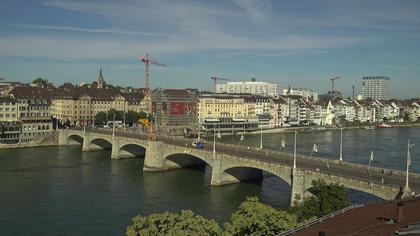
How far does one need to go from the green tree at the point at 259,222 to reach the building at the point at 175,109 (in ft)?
310

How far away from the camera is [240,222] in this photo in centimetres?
2162

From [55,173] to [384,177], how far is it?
37.4 m

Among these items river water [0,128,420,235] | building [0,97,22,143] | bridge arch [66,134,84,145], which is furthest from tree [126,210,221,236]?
building [0,97,22,143]

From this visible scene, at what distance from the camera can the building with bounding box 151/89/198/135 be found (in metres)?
121

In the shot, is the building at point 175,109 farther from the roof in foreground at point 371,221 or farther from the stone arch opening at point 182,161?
the roof in foreground at point 371,221

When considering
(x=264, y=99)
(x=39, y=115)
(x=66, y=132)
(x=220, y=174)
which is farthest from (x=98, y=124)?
(x=220, y=174)

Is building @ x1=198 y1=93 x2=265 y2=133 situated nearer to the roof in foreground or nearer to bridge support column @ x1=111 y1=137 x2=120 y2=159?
bridge support column @ x1=111 y1=137 x2=120 y2=159

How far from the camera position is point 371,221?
59.7 feet

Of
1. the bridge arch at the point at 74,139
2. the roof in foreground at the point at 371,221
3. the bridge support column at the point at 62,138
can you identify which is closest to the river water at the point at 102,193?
the bridge support column at the point at 62,138

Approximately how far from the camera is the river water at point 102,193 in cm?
3862

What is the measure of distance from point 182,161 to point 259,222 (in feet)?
141

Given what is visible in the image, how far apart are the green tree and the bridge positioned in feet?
37.1

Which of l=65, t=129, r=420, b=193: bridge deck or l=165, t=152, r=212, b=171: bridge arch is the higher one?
l=65, t=129, r=420, b=193: bridge deck

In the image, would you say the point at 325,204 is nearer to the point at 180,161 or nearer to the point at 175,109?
the point at 180,161
